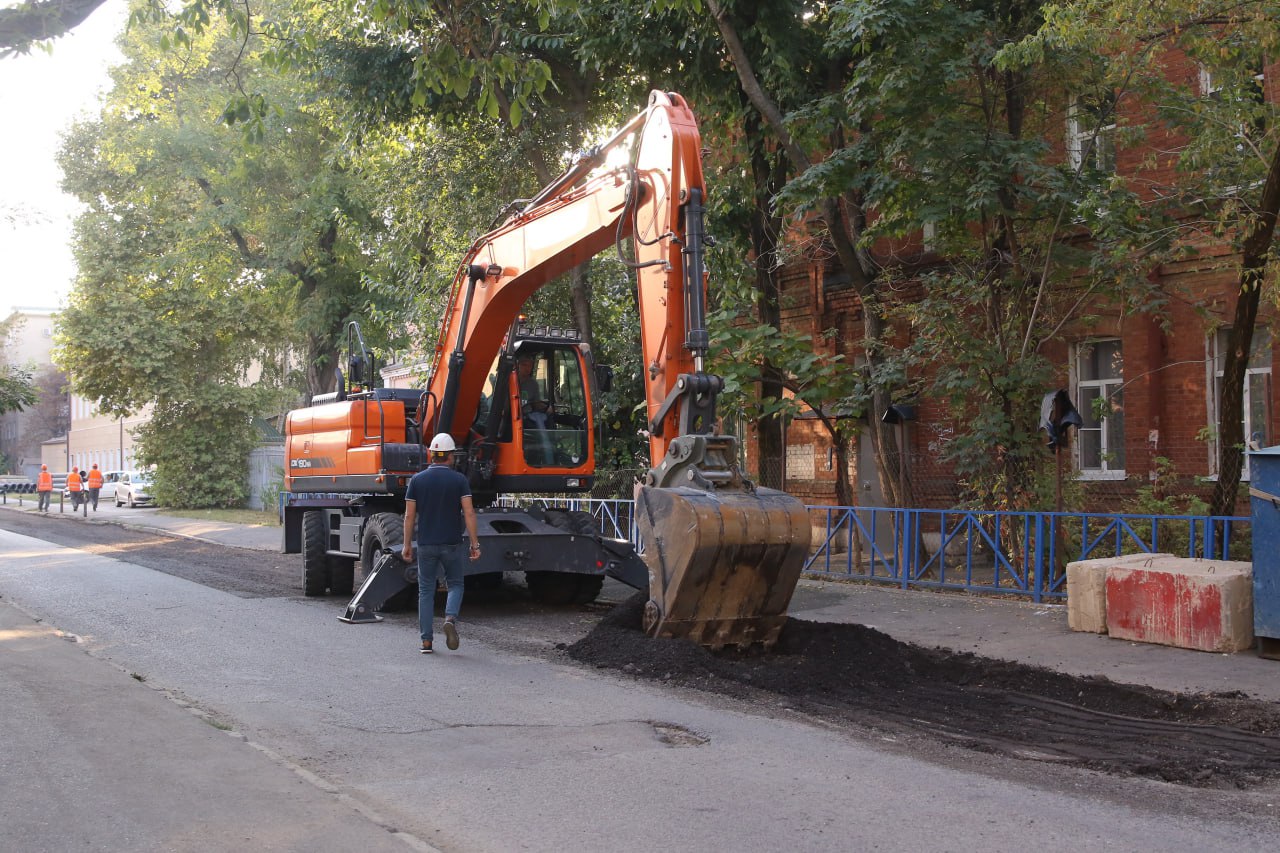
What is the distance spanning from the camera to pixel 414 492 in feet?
32.3

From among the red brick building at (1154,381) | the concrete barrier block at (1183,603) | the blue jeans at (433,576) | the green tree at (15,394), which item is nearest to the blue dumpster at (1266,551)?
the concrete barrier block at (1183,603)

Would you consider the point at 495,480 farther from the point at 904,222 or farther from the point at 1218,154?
the point at 1218,154

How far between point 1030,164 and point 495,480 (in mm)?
7182

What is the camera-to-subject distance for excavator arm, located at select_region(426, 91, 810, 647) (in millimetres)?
8383

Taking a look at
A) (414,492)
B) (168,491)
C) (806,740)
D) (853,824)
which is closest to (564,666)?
(414,492)

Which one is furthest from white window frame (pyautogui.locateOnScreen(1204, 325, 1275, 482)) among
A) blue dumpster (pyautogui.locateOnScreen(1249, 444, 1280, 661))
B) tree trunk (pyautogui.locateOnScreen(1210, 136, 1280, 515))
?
blue dumpster (pyautogui.locateOnScreen(1249, 444, 1280, 661))

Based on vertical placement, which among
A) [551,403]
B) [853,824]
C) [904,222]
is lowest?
[853,824]

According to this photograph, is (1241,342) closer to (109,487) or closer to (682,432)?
(682,432)

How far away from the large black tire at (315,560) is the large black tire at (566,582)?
2763mm

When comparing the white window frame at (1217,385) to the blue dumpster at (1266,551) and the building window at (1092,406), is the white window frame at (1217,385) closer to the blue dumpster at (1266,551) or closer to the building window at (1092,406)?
the building window at (1092,406)

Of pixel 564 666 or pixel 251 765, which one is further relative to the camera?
pixel 564 666

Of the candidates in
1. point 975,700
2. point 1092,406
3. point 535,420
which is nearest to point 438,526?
point 535,420

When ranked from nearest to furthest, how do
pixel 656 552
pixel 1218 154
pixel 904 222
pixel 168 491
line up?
pixel 656 552 → pixel 1218 154 → pixel 904 222 → pixel 168 491

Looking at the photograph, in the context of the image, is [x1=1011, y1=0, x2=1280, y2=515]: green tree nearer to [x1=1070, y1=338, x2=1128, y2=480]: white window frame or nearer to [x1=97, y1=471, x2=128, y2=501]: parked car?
[x1=1070, y1=338, x2=1128, y2=480]: white window frame
